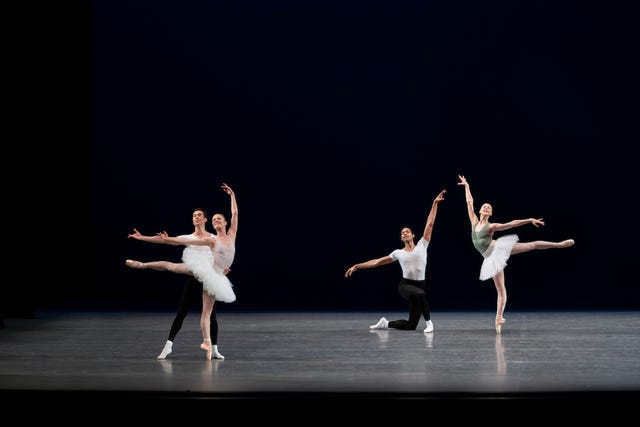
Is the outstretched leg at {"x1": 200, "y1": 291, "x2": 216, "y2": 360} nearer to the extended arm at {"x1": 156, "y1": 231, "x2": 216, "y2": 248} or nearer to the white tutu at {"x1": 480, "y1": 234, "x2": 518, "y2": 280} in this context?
the extended arm at {"x1": 156, "y1": 231, "x2": 216, "y2": 248}

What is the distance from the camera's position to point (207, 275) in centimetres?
665

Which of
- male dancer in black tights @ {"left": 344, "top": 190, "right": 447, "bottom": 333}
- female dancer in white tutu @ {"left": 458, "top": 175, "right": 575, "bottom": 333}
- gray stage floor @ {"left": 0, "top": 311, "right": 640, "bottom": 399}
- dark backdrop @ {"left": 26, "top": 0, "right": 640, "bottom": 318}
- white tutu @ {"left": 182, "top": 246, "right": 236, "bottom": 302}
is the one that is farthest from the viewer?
dark backdrop @ {"left": 26, "top": 0, "right": 640, "bottom": 318}

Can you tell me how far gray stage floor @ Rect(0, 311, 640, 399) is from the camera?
5035mm

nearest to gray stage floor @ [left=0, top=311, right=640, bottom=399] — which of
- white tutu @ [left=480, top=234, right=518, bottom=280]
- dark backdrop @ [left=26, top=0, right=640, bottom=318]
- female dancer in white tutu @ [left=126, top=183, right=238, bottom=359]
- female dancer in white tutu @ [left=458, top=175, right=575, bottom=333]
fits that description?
female dancer in white tutu @ [left=126, top=183, right=238, bottom=359]

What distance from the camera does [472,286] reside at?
40.4ft

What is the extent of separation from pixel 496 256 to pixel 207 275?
3.36 m

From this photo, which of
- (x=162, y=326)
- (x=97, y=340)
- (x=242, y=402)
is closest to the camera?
(x=242, y=402)

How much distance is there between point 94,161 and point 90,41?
5.20 ft

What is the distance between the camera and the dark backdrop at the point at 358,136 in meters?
12.2

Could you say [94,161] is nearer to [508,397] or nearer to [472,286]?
[472,286]

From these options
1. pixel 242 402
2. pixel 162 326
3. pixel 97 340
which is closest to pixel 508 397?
pixel 242 402

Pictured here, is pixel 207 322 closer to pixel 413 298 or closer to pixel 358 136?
pixel 413 298

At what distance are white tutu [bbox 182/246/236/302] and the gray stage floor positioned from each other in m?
0.49

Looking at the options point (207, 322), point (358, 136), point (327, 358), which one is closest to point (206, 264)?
point (207, 322)
